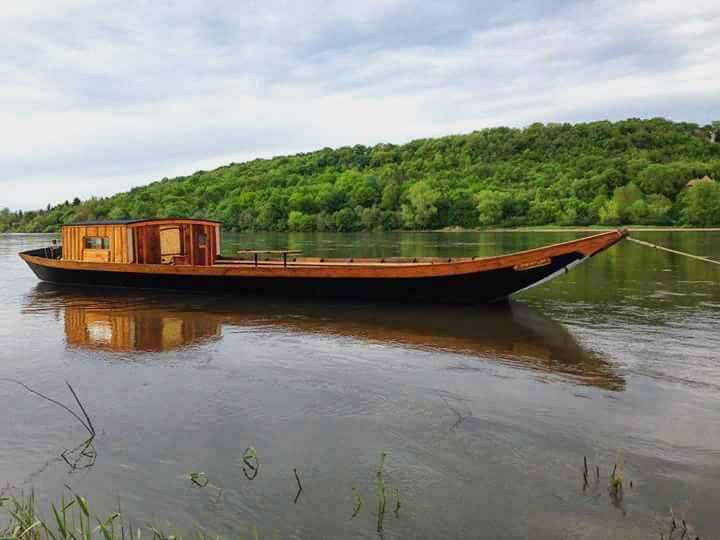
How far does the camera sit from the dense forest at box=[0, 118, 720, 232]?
109m

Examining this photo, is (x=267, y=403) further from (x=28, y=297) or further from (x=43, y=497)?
(x=28, y=297)

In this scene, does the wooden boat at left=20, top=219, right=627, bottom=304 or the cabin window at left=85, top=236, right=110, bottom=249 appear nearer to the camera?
the wooden boat at left=20, top=219, right=627, bottom=304

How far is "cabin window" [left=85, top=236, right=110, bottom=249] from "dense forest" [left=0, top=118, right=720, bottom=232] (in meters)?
93.9

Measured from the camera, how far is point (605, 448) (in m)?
6.67

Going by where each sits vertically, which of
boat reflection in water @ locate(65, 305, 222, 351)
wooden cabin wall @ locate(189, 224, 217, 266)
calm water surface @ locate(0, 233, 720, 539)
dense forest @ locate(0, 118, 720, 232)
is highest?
dense forest @ locate(0, 118, 720, 232)

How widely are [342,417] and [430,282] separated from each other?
883 cm

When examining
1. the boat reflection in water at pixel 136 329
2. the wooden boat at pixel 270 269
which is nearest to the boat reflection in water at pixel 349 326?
the boat reflection in water at pixel 136 329

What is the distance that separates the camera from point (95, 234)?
68.6 feet

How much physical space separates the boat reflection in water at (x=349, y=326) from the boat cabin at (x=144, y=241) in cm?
168

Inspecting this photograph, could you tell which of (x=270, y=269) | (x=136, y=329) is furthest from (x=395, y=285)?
(x=136, y=329)

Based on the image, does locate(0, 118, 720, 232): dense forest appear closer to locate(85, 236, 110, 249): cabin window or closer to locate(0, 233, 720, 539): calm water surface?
locate(85, 236, 110, 249): cabin window

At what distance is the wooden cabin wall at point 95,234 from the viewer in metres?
20.1

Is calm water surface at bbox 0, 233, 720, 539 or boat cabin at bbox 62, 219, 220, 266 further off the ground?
boat cabin at bbox 62, 219, 220, 266

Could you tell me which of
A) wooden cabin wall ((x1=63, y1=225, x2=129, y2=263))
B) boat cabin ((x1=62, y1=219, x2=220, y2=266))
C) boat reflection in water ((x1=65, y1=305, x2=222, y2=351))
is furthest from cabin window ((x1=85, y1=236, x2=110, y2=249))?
boat reflection in water ((x1=65, y1=305, x2=222, y2=351))
